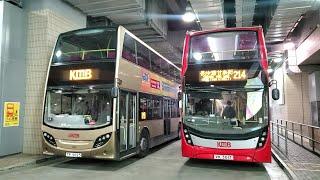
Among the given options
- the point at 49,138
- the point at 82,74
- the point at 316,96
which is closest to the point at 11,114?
the point at 49,138

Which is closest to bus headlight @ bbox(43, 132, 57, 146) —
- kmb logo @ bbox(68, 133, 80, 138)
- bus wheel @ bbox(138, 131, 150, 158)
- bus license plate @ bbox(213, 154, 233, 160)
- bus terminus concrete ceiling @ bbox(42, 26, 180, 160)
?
bus terminus concrete ceiling @ bbox(42, 26, 180, 160)

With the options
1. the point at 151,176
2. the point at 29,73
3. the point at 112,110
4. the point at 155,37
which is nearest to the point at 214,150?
the point at 151,176

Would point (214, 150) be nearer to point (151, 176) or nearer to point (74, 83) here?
point (151, 176)

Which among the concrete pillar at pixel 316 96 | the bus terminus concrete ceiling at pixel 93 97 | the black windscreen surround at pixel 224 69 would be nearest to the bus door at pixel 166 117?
the bus terminus concrete ceiling at pixel 93 97

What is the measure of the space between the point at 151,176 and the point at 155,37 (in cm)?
855

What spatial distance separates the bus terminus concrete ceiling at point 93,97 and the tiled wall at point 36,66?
149 cm

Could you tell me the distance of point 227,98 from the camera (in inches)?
329

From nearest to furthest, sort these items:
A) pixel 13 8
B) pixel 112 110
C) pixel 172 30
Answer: pixel 112 110 < pixel 13 8 < pixel 172 30

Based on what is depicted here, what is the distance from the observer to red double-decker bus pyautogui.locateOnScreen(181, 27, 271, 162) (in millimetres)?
7969

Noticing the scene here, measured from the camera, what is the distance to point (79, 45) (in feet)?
28.9

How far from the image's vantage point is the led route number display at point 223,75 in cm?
823

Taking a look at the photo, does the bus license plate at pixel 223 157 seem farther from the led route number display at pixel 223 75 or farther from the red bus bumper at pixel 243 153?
the led route number display at pixel 223 75

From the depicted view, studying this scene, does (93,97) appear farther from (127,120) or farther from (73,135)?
(127,120)

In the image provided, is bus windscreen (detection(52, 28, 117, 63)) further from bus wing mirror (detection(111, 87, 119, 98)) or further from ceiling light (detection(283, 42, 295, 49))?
ceiling light (detection(283, 42, 295, 49))
